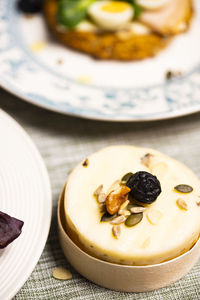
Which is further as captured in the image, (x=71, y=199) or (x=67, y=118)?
(x=67, y=118)

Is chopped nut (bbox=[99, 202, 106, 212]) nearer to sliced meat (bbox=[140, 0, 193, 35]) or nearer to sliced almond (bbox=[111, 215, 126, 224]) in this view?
sliced almond (bbox=[111, 215, 126, 224])

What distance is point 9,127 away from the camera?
114 centimetres

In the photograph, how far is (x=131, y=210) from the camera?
3.17 ft

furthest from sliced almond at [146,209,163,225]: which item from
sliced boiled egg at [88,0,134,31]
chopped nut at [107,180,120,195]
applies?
sliced boiled egg at [88,0,134,31]

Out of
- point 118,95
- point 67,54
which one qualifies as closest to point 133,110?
point 118,95

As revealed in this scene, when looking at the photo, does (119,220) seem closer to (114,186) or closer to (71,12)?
(114,186)

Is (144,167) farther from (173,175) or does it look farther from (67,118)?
(67,118)

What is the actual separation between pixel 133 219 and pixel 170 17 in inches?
48.0

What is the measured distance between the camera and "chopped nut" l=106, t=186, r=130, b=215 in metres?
0.95

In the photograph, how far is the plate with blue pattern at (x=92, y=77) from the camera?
4.62 feet

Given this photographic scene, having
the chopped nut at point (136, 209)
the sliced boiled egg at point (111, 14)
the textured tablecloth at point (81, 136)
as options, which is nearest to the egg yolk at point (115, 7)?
the sliced boiled egg at point (111, 14)

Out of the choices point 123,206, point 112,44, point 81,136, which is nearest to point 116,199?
point 123,206

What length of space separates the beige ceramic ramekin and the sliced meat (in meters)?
1.08

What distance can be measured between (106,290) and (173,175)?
33 cm
